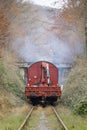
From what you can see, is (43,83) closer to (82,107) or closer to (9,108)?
(9,108)

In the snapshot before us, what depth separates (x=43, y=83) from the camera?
103 ft

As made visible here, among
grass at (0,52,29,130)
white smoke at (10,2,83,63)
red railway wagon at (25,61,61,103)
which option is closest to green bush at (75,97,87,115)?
grass at (0,52,29,130)

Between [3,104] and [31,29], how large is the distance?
4284 cm

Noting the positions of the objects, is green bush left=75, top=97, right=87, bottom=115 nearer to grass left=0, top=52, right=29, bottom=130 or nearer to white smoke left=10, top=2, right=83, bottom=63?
grass left=0, top=52, right=29, bottom=130

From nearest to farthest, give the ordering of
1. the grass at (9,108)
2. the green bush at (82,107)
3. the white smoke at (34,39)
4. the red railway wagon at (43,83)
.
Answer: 1. the grass at (9,108)
2. the green bush at (82,107)
3. the red railway wagon at (43,83)
4. the white smoke at (34,39)

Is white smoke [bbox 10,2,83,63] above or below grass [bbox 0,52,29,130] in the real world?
above

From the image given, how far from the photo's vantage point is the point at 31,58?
199 ft

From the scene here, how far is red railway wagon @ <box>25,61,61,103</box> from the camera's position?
29.9 meters

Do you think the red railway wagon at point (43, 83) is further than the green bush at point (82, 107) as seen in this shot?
Yes

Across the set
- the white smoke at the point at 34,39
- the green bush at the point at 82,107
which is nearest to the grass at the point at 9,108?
the green bush at the point at 82,107

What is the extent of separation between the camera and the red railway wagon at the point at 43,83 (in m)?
29.9

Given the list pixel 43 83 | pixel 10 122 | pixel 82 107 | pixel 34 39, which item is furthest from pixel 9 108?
pixel 34 39

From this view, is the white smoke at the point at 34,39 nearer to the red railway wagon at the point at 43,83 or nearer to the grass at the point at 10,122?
the red railway wagon at the point at 43,83

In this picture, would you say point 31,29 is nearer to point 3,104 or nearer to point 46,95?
point 46,95
